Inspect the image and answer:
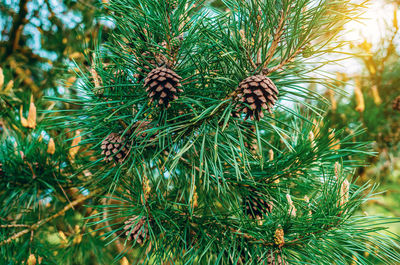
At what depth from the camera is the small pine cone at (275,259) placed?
45 centimetres

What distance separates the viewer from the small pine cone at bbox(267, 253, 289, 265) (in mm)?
453

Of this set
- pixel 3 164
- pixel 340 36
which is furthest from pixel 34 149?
pixel 340 36

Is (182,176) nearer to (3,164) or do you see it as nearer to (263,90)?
(263,90)

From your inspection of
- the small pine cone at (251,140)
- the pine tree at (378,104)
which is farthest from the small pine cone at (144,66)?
the pine tree at (378,104)

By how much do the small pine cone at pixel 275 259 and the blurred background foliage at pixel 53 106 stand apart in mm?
530

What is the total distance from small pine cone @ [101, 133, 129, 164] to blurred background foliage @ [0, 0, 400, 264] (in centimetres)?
29

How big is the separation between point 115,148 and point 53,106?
62 cm

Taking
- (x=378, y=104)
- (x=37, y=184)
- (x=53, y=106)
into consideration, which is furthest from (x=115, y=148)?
(x=378, y=104)

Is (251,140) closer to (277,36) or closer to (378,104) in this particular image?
(277,36)

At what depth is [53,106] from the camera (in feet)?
3.29

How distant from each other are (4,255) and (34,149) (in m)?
0.26

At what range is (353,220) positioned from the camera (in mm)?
492

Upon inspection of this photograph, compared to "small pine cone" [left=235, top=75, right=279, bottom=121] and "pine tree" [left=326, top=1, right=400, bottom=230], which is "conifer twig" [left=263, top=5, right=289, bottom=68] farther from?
"pine tree" [left=326, top=1, right=400, bottom=230]

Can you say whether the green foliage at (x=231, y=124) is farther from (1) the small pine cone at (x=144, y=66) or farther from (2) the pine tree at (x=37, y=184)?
(2) the pine tree at (x=37, y=184)
